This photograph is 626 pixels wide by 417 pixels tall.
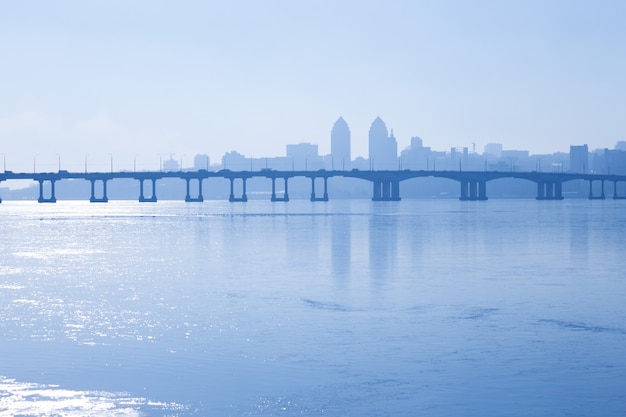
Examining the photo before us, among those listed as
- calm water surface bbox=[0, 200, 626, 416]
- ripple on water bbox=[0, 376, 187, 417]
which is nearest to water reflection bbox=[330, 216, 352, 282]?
calm water surface bbox=[0, 200, 626, 416]

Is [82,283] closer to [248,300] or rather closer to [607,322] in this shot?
[248,300]

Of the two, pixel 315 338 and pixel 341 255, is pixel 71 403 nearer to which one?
pixel 315 338

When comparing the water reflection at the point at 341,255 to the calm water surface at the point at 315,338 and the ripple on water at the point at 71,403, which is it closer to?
the calm water surface at the point at 315,338

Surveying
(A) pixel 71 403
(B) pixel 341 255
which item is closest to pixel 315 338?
(A) pixel 71 403

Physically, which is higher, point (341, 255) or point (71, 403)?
point (71, 403)

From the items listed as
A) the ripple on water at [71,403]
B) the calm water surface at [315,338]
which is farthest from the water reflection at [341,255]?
the ripple on water at [71,403]

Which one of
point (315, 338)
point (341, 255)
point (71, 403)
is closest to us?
point (71, 403)

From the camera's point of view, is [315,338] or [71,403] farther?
[315,338]

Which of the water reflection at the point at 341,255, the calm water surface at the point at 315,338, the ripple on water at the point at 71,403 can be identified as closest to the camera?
the ripple on water at the point at 71,403

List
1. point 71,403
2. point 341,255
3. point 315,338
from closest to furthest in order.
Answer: point 71,403 → point 315,338 → point 341,255

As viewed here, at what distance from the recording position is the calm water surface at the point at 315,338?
486 inches

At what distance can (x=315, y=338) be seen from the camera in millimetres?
16812

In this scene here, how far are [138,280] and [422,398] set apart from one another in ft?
55.4

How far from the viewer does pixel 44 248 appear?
150ft
